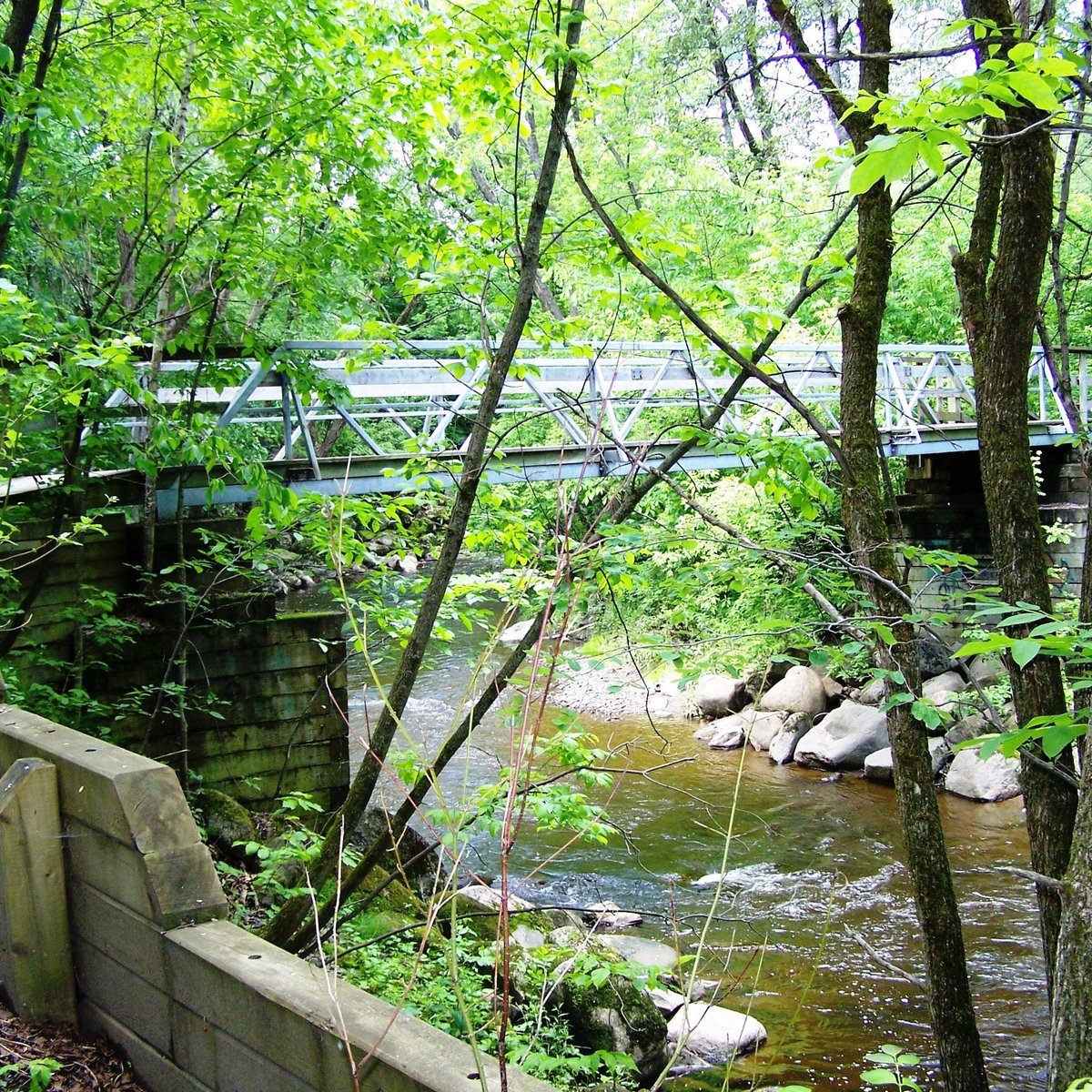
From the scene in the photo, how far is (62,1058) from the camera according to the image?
8.33 feet

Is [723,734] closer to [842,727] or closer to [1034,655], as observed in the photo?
[842,727]

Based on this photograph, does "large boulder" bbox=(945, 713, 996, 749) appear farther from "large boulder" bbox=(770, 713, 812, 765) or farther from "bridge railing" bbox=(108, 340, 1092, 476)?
"bridge railing" bbox=(108, 340, 1092, 476)

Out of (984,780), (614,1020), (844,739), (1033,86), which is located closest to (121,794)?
(1033,86)

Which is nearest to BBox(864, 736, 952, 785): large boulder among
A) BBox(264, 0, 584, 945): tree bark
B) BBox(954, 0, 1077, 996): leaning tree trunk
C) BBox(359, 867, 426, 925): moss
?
BBox(359, 867, 426, 925): moss

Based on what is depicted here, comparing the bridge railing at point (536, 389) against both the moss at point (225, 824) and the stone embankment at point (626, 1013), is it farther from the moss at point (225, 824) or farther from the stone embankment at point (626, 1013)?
the stone embankment at point (626, 1013)

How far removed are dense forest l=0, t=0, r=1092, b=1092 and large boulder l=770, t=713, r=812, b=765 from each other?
7.08 meters

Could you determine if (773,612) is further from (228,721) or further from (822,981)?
(228,721)

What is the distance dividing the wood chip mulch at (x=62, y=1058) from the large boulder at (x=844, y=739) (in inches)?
364

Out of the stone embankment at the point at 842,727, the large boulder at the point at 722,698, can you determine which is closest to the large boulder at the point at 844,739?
the stone embankment at the point at 842,727

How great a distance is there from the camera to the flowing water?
220 inches

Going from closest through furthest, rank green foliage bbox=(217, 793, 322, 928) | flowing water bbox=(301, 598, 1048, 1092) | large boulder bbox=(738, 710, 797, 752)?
green foliage bbox=(217, 793, 322, 928) < flowing water bbox=(301, 598, 1048, 1092) < large boulder bbox=(738, 710, 797, 752)

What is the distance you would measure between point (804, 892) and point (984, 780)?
10.2 feet

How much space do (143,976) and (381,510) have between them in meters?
2.06

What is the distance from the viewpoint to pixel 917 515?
1514cm
